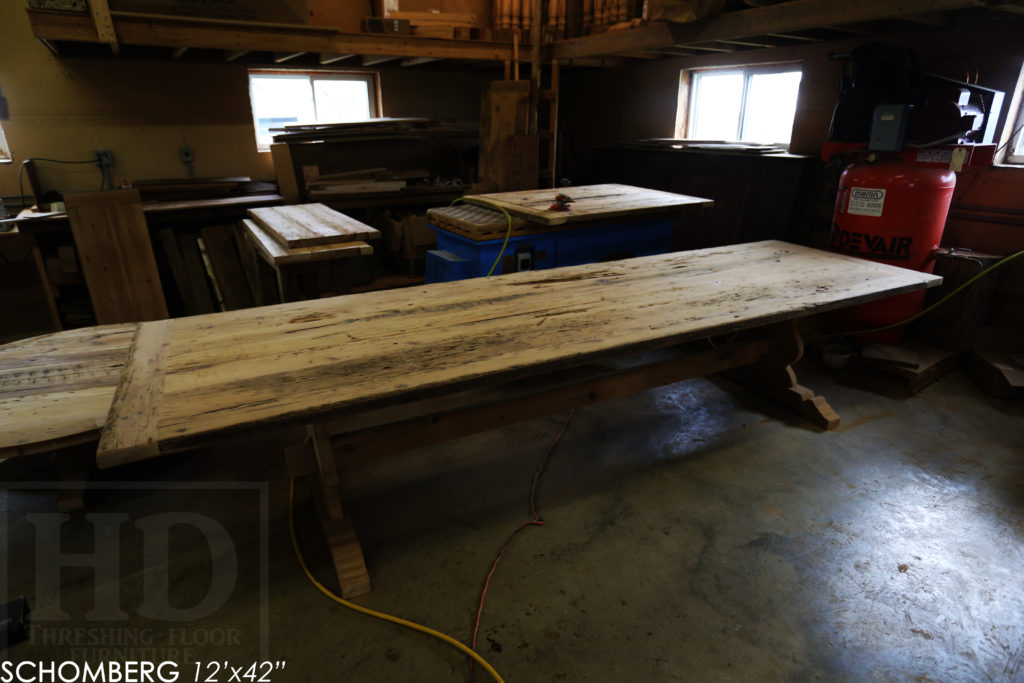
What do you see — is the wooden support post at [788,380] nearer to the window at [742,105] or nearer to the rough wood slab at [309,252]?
the rough wood slab at [309,252]

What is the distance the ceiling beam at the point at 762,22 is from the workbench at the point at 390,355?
1293 millimetres

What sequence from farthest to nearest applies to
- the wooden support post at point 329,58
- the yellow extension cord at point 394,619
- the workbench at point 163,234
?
the wooden support post at point 329,58 → the workbench at point 163,234 → the yellow extension cord at point 394,619

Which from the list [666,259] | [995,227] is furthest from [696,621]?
[995,227]

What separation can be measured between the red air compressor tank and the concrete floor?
2.53ft

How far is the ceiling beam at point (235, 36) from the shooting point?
3.42m

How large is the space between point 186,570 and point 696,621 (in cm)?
180

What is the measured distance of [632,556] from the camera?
Result: 2.10 m

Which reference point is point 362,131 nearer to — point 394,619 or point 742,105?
point 742,105

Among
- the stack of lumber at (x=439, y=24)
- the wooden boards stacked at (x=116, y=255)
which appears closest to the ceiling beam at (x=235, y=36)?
the stack of lumber at (x=439, y=24)

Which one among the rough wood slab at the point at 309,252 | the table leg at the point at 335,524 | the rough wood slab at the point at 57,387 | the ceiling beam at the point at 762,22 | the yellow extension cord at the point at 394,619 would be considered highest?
the ceiling beam at the point at 762,22

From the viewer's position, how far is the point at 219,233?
4.43m

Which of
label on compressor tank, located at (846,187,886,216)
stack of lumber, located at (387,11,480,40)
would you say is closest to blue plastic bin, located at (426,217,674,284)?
label on compressor tank, located at (846,187,886,216)

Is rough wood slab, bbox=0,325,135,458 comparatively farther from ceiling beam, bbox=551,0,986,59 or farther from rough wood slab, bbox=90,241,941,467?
ceiling beam, bbox=551,0,986,59

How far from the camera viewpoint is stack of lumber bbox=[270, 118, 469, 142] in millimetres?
4789
